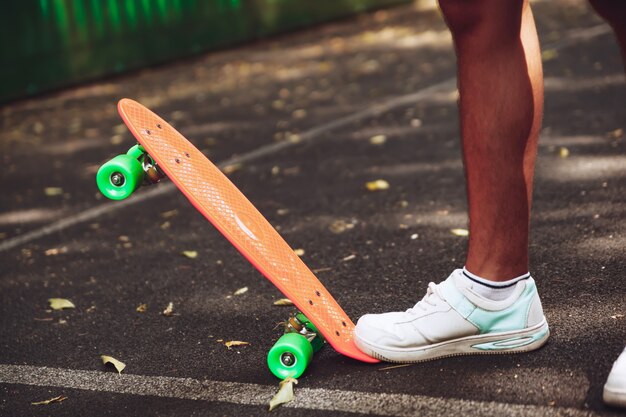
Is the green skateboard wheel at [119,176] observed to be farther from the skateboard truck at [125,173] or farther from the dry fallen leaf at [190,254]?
the dry fallen leaf at [190,254]

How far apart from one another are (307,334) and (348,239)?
1.35 metres

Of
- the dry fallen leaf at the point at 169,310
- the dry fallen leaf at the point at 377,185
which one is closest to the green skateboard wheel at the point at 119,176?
the dry fallen leaf at the point at 169,310

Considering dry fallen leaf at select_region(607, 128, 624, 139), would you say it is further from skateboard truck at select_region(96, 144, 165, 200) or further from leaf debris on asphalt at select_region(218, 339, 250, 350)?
skateboard truck at select_region(96, 144, 165, 200)

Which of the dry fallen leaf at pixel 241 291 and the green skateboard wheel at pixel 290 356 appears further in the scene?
the dry fallen leaf at pixel 241 291

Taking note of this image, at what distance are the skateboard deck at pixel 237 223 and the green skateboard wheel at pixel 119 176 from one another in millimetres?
89

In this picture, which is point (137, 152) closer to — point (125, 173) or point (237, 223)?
point (125, 173)

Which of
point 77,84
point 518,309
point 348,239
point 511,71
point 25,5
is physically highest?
point 511,71

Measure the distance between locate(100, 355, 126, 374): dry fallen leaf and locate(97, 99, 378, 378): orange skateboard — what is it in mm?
545

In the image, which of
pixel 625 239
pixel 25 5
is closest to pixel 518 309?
pixel 625 239

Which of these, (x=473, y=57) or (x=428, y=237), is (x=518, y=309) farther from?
(x=428, y=237)

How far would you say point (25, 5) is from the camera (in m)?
10.0

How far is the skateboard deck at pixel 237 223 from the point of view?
268 cm

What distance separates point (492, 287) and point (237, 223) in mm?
716

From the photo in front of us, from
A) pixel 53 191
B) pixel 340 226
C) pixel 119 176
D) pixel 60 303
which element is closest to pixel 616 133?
pixel 340 226
